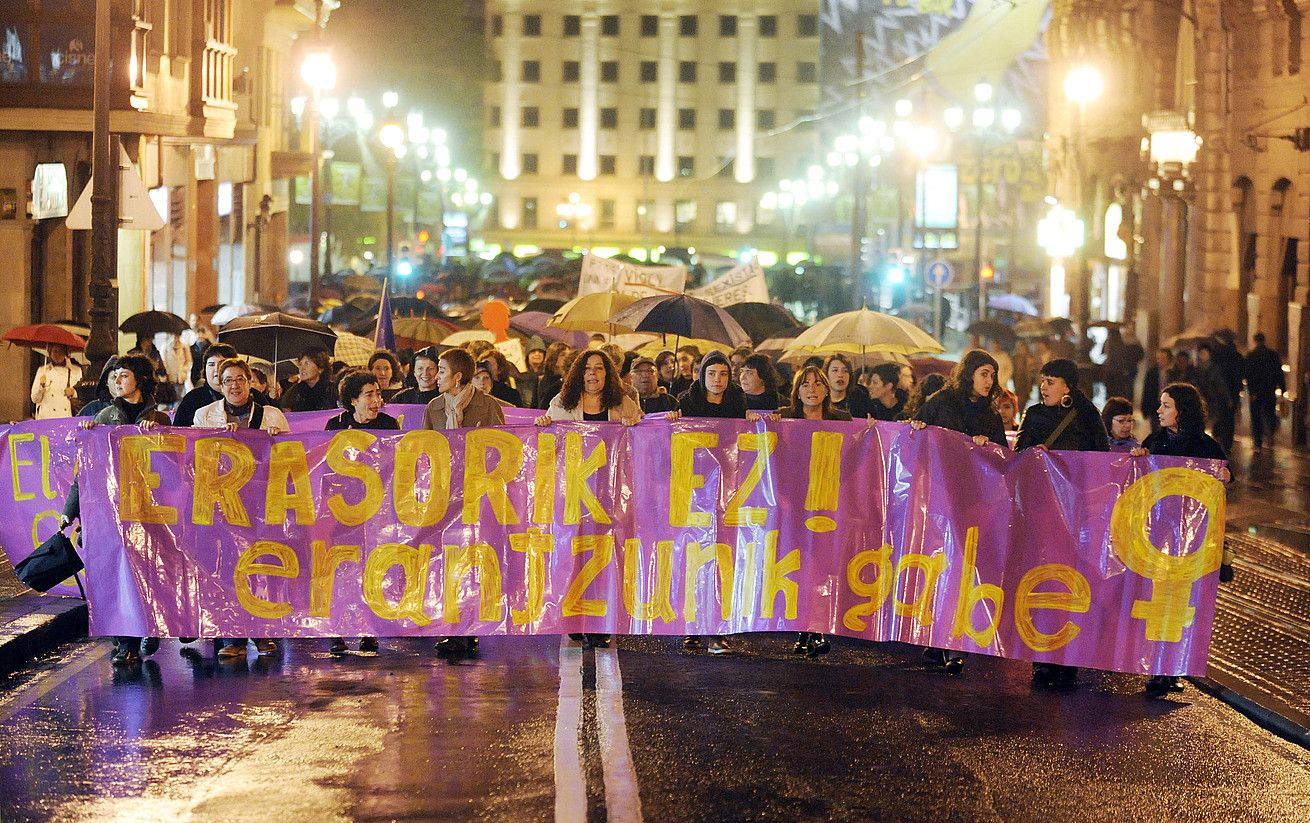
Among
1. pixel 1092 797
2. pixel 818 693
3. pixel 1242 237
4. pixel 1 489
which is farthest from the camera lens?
pixel 1242 237

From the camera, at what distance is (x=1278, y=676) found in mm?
11180

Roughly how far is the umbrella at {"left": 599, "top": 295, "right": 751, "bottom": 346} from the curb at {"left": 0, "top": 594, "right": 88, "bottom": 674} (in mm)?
5921

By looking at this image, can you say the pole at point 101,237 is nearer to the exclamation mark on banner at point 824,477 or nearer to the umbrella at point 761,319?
the umbrella at point 761,319

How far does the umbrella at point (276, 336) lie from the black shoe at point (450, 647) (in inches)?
223

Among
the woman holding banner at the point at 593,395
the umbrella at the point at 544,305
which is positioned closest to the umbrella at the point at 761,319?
the umbrella at the point at 544,305

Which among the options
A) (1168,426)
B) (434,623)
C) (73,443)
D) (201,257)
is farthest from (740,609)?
(201,257)

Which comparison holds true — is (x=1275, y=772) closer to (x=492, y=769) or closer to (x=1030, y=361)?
(x=492, y=769)

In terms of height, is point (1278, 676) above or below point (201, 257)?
below

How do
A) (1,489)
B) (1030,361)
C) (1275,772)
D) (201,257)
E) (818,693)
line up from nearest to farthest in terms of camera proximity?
(1275,772) → (818,693) → (1,489) → (1030,361) → (201,257)

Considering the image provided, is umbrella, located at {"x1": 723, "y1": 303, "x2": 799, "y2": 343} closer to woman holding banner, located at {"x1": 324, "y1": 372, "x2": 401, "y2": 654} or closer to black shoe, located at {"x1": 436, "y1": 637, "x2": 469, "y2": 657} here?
woman holding banner, located at {"x1": 324, "y1": 372, "x2": 401, "y2": 654}

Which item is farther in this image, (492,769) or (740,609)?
(740,609)

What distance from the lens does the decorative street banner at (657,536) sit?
10.7 meters

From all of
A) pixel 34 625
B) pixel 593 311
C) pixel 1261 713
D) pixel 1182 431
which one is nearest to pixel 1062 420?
pixel 1182 431

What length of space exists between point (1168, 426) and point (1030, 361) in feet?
55.2
